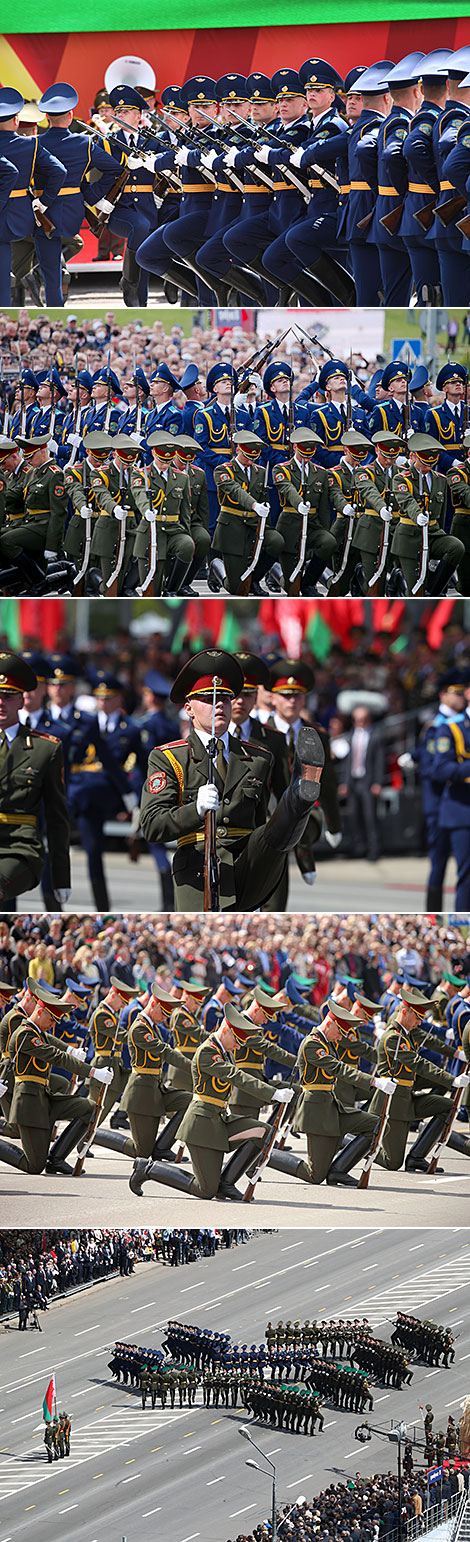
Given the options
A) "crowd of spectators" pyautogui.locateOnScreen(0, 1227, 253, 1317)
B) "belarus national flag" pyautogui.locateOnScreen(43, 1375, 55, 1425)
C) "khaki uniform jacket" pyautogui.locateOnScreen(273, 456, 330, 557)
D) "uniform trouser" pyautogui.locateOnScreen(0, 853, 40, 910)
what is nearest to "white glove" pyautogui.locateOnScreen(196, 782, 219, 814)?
"uniform trouser" pyautogui.locateOnScreen(0, 853, 40, 910)

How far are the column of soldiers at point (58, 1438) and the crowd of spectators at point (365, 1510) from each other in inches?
56.5

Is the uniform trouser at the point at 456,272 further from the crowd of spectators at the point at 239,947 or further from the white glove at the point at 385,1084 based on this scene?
the white glove at the point at 385,1084

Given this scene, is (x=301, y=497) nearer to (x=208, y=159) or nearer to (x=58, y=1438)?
(x=208, y=159)

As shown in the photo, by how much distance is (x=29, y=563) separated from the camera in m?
11.3

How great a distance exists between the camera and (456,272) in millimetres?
11453

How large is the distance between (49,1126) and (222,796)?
230 cm

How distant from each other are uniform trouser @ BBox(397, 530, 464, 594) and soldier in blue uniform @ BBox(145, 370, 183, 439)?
4.97 feet

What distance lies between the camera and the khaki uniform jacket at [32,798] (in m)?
10.9

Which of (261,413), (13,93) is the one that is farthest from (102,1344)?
(13,93)

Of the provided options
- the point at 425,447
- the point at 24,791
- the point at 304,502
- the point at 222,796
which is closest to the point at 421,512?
the point at 425,447

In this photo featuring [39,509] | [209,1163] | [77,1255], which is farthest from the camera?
[77,1255]

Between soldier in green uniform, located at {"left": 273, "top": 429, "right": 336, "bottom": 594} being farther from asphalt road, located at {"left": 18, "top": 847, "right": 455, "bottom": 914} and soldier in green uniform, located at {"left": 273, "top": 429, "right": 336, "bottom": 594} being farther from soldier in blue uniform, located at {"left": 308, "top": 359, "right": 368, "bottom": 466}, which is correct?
asphalt road, located at {"left": 18, "top": 847, "right": 455, "bottom": 914}

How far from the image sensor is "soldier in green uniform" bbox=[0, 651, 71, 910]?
1088cm

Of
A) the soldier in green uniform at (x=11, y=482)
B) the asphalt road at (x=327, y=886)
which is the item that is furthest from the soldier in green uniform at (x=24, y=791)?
the soldier in green uniform at (x=11, y=482)
